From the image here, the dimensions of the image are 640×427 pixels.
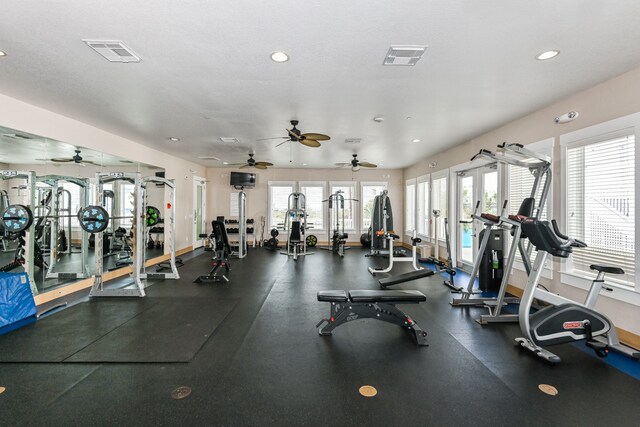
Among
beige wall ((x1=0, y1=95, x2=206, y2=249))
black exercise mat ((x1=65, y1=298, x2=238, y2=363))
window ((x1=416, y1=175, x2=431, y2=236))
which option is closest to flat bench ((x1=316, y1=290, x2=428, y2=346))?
black exercise mat ((x1=65, y1=298, x2=238, y2=363))

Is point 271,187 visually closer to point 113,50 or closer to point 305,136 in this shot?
point 305,136

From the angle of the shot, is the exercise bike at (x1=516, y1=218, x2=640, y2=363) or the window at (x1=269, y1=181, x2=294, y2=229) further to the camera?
the window at (x1=269, y1=181, x2=294, y2=229)

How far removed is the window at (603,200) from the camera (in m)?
2.86

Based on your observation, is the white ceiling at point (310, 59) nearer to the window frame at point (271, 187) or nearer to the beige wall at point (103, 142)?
the beige wall at point (103, 142)

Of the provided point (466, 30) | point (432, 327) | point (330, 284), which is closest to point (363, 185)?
point (330, 284)

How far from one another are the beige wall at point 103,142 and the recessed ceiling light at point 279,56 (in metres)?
3.66

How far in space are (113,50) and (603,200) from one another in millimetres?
5309

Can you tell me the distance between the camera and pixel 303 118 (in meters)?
4.33

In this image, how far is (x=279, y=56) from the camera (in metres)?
2.56

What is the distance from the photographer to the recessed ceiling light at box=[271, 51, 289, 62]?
2.52 meters

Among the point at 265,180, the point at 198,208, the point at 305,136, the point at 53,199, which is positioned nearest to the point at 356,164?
the point at 305,136

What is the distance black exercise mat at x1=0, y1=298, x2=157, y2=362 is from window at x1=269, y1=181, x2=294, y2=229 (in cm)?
594

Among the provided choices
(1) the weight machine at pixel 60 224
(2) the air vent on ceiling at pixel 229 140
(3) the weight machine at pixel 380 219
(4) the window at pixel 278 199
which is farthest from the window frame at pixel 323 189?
(1) the weight machine at pixel 60 224

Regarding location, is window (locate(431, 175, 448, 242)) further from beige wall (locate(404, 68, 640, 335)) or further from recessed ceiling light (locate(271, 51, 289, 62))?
recessed ceiling light (locate(271, 51, 289, 62))
